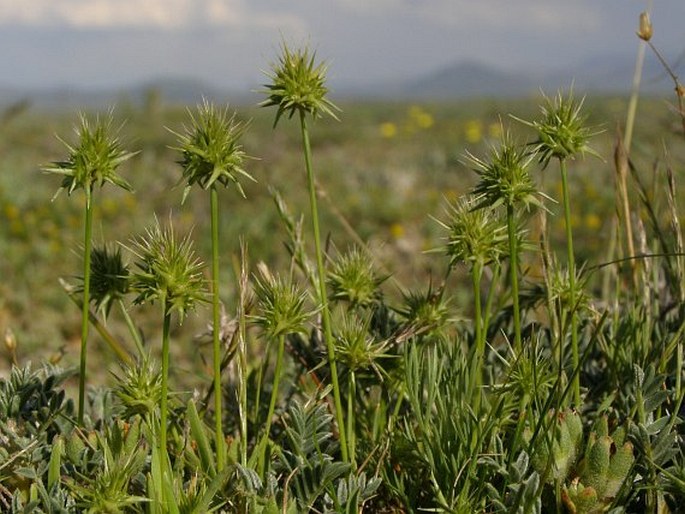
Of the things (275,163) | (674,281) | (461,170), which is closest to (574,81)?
(674,281)

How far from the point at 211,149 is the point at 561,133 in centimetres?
57

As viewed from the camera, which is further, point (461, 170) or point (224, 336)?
point (461, 170)

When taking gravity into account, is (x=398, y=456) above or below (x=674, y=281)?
below

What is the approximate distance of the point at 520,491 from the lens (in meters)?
1.26

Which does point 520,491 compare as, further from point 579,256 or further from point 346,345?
point 579,256

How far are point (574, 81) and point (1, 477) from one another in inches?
48.5

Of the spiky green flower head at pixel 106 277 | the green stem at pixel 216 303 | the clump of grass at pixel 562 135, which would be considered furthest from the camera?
the spiky green flower head at pixel 106 277

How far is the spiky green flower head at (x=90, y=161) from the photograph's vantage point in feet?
4.27

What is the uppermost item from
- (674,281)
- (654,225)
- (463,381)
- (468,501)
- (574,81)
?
(574,81)

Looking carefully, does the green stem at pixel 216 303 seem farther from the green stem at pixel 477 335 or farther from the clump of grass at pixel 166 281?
the green stem at pixel 477 335

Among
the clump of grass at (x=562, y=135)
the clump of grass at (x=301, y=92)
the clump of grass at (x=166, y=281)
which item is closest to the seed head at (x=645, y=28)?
the clump of grass at (x=562, y=135)

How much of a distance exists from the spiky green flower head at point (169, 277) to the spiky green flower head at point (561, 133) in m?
0.59

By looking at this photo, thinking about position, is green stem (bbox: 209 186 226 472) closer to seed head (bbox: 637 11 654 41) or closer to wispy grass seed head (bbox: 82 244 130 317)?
wispy grass seed head (bbox: 82 244 130 317)

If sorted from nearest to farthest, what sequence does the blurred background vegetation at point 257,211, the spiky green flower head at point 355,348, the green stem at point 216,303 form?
the green stem at point 216,303 < the spiky green flower head at point 355,348 < the blurred background vegetation at point 257,211
